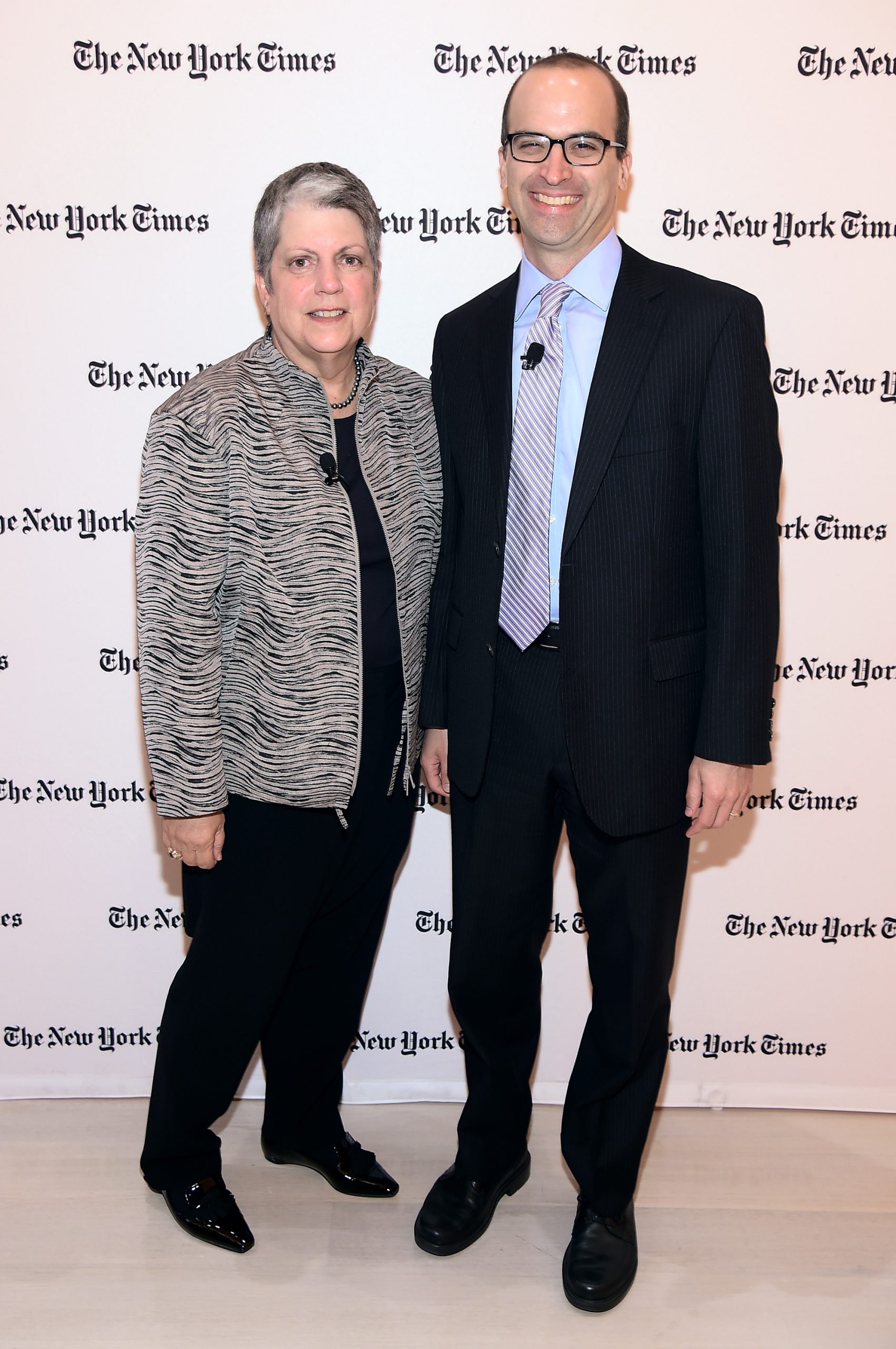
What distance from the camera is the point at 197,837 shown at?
1.95 m

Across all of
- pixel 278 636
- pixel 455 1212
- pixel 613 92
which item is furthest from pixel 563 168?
pixel 455 1212

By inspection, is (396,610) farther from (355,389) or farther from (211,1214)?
(211,1214)

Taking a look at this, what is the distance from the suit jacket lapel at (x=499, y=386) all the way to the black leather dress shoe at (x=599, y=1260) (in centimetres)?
130

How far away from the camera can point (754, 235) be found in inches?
90.3

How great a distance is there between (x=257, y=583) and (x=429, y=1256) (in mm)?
1342

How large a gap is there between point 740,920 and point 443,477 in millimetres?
1295

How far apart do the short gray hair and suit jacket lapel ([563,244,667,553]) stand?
0.45 m

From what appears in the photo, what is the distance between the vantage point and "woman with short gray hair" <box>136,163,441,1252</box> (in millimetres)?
1828

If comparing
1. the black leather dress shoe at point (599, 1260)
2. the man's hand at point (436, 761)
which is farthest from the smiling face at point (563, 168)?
the black leather dress shoe at point (599, 1260)

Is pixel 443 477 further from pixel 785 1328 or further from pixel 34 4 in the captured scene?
pixel 785 1328

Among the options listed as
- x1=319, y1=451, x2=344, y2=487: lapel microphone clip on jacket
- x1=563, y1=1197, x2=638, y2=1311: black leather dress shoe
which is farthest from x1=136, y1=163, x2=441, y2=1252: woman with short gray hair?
x1=563, y1=1197, x2=638, y2=1311: black leather dress shoe

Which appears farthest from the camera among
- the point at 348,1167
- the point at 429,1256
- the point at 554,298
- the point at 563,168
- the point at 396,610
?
the point at 348,1167

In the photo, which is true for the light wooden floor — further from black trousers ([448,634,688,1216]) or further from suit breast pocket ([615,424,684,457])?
suit breast pocket ([615,424,684,457])

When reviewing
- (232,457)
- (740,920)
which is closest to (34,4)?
(232,457)
